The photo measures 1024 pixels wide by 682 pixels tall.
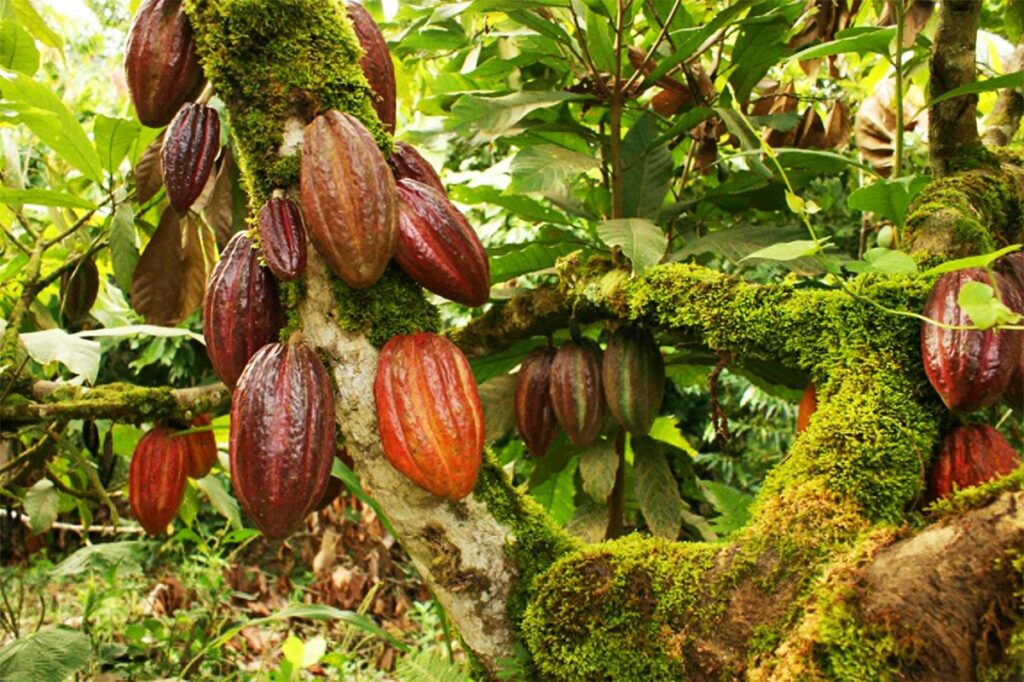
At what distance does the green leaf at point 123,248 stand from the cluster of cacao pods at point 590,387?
0.74 meters

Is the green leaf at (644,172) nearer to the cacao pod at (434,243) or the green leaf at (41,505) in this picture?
the cacao pod at (434,243)

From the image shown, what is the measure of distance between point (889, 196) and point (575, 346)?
1.70 ft

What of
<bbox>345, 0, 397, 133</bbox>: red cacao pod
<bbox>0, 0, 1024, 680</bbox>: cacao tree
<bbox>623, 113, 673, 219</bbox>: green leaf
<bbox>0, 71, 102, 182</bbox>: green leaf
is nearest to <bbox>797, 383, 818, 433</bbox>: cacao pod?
<bbox>0, 0, 1024, 680</bbox>: cacao tree

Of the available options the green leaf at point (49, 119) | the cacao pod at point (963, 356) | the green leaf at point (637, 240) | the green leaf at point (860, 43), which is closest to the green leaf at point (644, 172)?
the green leaf at point (637, 240)

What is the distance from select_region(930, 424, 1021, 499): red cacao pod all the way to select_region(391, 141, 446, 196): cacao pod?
0.71 metres

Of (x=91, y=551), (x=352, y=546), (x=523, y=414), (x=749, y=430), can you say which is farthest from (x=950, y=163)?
(x=352, y=546)

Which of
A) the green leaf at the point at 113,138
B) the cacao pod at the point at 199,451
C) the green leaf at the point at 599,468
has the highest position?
the green leaf at the point at 113,138

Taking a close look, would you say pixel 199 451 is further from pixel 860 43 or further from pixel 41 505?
pixel 860 43

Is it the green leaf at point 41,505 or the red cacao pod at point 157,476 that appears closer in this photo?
the red cacao pod at point 157,476

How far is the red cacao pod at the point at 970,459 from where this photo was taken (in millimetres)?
999

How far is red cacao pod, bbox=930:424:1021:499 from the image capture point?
100cm

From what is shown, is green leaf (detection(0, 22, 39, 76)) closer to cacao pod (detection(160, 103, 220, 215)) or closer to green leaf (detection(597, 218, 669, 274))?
cacao pod (detection(160, 103, 220, 215))

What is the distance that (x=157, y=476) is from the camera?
1.49m

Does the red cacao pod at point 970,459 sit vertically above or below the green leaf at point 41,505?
above
